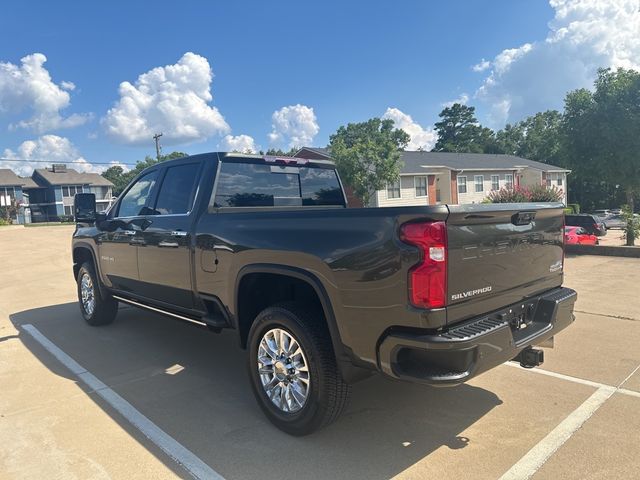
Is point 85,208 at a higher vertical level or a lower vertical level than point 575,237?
higher

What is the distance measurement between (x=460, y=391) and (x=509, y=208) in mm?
1819

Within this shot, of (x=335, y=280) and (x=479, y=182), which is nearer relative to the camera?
(x=335, y=280)

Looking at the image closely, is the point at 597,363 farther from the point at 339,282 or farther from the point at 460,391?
the point at 339,282

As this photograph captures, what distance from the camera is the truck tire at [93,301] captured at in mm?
6375

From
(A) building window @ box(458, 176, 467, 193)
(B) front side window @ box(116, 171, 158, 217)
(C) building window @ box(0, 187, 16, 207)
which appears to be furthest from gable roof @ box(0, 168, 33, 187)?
(B) front side window @ box(116, 171, 158, 217)

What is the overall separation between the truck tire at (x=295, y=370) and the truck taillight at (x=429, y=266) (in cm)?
84

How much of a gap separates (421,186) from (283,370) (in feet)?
116

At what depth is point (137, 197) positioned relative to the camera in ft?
17.8

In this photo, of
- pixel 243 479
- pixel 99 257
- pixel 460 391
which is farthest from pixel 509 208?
pixel 99 257

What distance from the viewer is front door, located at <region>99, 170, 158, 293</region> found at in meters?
5.21

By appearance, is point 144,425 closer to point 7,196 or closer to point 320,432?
point 320,432

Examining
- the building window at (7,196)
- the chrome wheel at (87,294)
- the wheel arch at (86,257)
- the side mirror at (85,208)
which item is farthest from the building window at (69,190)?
the side mirror at (85,208)

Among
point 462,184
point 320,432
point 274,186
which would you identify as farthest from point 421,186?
point 320,432

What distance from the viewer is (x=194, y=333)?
618cm
